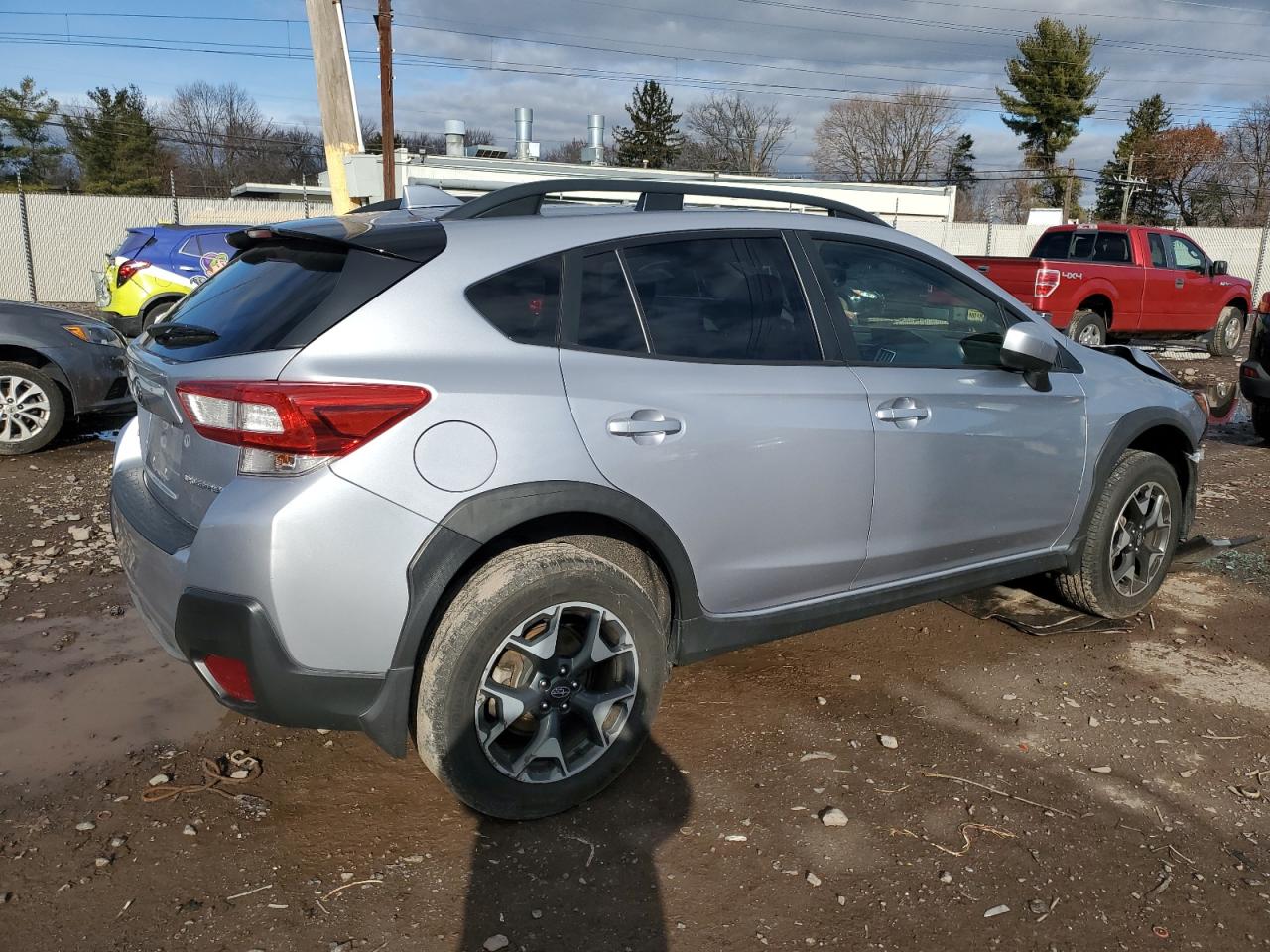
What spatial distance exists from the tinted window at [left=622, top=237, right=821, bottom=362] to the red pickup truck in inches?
394

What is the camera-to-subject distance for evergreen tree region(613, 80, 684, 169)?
204ft

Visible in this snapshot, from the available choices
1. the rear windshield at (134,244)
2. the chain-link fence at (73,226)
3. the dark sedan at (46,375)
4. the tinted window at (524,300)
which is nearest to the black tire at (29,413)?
the dark sedan at (46,375)

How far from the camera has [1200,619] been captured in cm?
454

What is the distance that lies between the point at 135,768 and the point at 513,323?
189 centimetres

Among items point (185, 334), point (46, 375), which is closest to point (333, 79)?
point (46, 375)

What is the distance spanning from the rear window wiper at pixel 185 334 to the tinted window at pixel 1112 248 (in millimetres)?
13582

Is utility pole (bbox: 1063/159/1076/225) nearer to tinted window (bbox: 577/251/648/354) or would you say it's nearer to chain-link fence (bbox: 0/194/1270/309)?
chain-link fence (bbox: 0/194/1270/309)

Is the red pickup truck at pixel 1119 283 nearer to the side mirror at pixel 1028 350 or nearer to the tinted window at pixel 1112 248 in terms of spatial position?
the tinted window at pixel 1112 248

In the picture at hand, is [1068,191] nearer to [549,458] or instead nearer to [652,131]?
[652,131]

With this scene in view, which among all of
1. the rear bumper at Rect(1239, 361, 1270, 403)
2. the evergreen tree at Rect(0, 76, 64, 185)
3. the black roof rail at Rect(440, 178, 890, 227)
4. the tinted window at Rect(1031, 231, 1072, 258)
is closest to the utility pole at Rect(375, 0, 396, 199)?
the tinted window at Rect(1031, 231, 1072, 258)

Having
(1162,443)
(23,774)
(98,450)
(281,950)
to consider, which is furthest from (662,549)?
(98,450)

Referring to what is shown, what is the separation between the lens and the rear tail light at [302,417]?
241 cm

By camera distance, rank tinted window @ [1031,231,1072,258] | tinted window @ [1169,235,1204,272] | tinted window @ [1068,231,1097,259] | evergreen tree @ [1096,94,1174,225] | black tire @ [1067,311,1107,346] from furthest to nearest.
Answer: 1. evergreen tree @ [1096,94,1174,225]
2. tinted window @ [1169,235,1204,272]
3. tinted window @ [1031,231,1072,258]
4. tinted window @ [1068,231,1097,259]
5. black tire @ [1067,311,1107,346]

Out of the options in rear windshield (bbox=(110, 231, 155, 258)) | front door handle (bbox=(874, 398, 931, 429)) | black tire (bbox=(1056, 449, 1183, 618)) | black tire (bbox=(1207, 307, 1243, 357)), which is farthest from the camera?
black tire (bbox=(1207, 307, 1243, 357))
